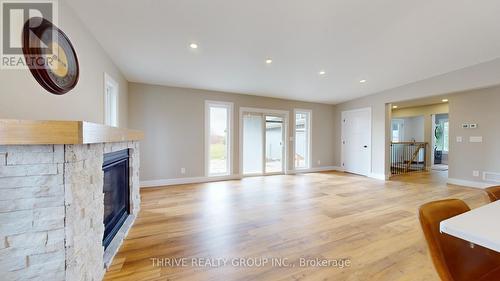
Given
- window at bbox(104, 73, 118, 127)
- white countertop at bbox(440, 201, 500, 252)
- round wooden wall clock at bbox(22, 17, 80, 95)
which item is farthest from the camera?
window at bbox(104, 73, 118, 127)

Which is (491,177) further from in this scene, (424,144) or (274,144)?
(274,144)

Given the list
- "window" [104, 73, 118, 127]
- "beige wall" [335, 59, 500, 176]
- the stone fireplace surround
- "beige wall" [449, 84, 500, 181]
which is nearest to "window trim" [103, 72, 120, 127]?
"window" [104, 73, 118, 127]

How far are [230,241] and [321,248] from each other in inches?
36.7

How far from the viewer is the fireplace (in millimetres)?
1985

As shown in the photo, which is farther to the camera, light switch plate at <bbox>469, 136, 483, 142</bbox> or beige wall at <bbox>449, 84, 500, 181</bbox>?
light switch plate at <bbox>469, 136, 483, 142</bbox>

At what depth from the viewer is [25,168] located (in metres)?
1.03

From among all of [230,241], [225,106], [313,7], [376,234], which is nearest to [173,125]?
[225,106]

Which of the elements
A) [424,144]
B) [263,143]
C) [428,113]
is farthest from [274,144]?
[428,113]

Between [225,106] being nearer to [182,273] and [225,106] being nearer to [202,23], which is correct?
[202,23]

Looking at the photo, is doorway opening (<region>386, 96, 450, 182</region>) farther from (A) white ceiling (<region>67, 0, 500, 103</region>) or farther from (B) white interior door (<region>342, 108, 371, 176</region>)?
(A) white ceiling (<region>67, 0, 500, 103</region>)

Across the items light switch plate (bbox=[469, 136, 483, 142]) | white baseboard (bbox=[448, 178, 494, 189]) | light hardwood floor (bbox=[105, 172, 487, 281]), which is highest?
light switch plate (bbox=[469, 136, 483, 142])

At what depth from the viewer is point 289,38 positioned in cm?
282

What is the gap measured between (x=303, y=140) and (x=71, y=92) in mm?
5607

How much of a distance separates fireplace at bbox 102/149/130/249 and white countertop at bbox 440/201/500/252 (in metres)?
2.37
